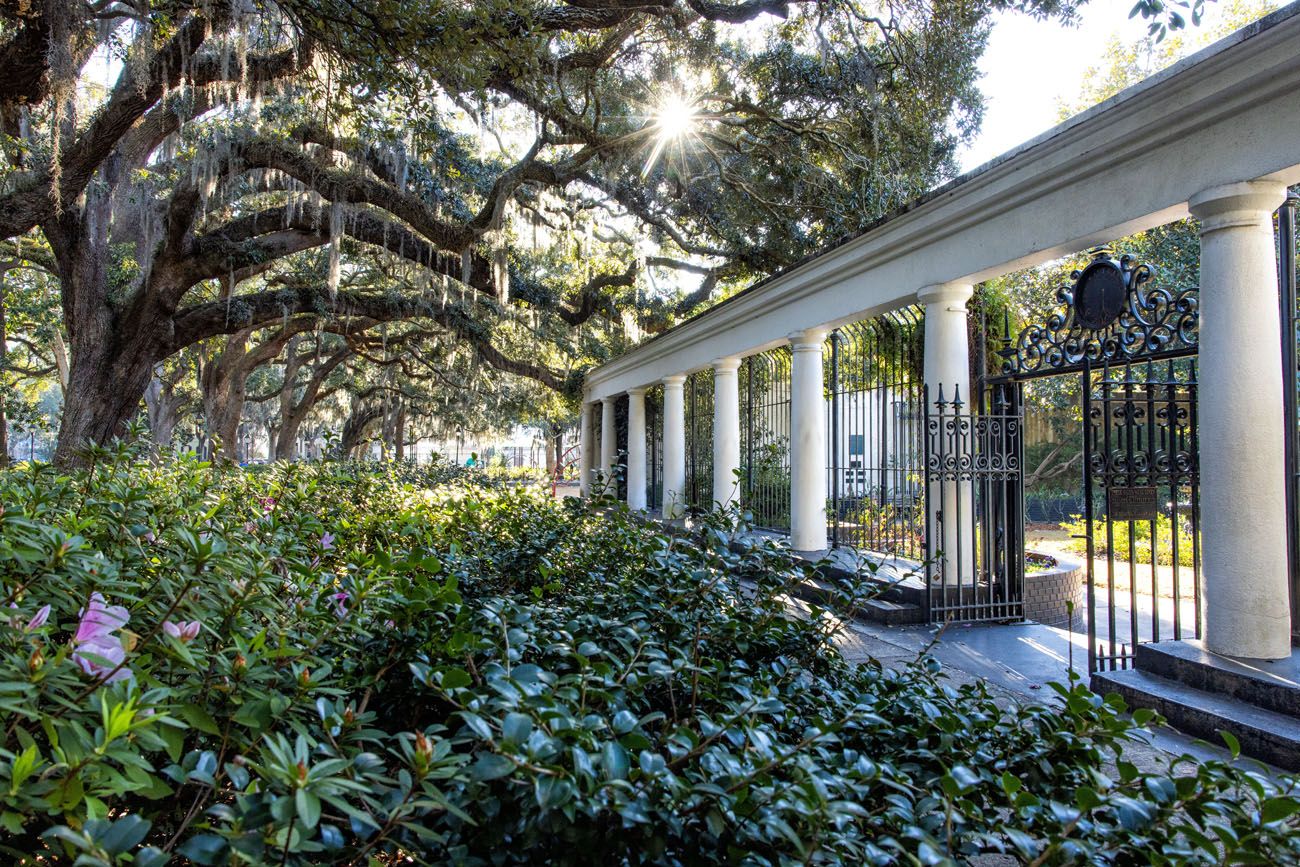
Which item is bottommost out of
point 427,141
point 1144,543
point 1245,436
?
point 1144,543

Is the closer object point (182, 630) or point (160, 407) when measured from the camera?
point (182, 630)

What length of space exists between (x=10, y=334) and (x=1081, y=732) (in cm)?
2736

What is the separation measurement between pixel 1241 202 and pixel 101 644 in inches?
208

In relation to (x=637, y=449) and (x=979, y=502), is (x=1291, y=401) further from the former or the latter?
(x=637, y=449)

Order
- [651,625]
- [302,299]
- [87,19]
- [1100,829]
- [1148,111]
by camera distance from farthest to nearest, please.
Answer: [302,299], [87,19], [1148,111], [651,625], [1100,829]

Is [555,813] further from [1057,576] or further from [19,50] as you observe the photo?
[19,50]

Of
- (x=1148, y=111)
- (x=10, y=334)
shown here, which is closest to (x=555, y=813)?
(x=1148, y=111)

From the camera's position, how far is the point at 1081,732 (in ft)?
4.82

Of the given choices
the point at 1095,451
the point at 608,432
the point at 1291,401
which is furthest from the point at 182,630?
the point at 608,432

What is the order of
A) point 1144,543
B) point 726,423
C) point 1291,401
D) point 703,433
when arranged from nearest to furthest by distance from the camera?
point 1291,401 → point 726,423 → point 1144,543 → point 703,433

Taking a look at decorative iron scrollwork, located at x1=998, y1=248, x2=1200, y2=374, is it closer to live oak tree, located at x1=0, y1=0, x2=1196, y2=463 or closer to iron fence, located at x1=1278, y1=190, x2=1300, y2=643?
iron fence, located at x1=1278, y1=190, x2=1300, y2=643

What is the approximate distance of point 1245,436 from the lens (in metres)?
4.11

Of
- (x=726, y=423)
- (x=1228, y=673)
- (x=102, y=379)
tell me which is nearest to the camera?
(x=1228, y=673)

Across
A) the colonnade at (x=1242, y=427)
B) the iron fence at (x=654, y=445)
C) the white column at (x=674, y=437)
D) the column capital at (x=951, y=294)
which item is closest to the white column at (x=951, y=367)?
the column capital at (x=951, y=294)
